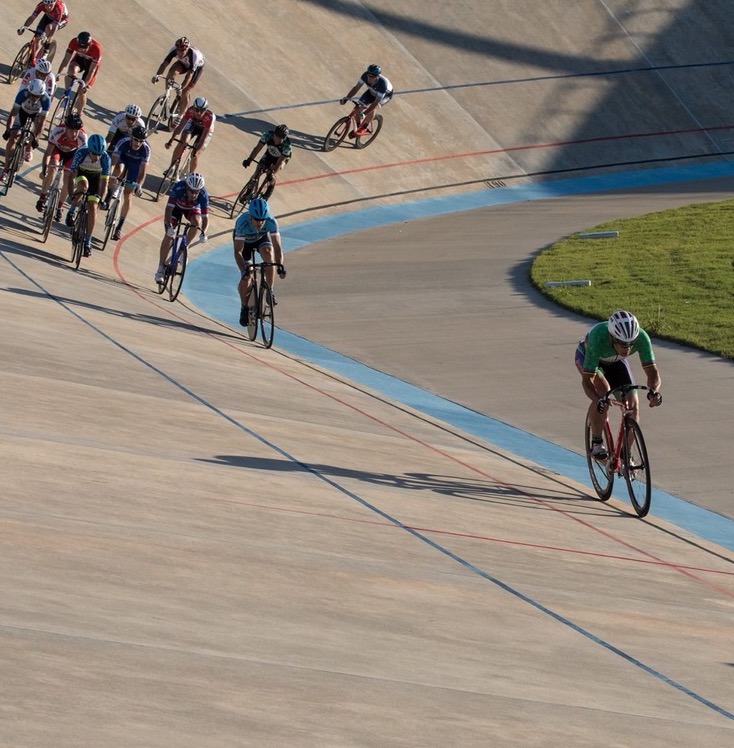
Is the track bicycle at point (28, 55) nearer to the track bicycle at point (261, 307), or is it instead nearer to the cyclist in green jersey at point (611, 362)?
the track bicycle at point (261, 307)

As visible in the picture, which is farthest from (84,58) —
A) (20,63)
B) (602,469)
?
(602,469)

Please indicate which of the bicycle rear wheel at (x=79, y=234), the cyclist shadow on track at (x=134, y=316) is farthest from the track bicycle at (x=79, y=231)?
the cyclist shadow on track at (x=134, y=316)

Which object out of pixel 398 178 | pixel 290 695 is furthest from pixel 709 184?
pixel 290 695

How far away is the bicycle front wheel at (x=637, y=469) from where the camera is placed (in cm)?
925

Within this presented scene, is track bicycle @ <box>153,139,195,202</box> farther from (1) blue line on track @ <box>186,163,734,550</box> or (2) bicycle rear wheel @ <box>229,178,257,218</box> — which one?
(1) blue line on track @ <box>186,163,734,550</box>

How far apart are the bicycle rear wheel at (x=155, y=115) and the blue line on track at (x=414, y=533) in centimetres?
942

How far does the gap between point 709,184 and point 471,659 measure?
76.8ft

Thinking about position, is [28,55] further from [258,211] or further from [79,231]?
[258,211]

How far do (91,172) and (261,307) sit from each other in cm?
283

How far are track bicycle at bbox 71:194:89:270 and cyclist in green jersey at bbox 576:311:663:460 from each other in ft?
25.1

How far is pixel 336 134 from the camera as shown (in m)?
25.4

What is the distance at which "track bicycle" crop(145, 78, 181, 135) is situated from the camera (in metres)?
22.4

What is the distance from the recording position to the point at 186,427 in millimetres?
9695

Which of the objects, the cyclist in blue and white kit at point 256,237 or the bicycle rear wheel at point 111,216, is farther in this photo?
the bicycle rear wheel at point 111,216
